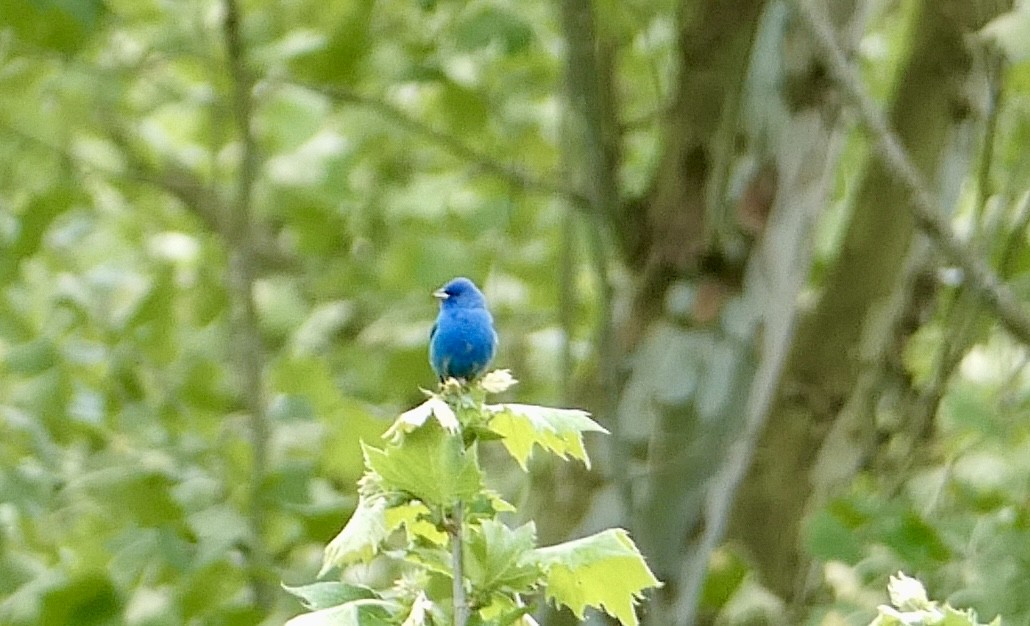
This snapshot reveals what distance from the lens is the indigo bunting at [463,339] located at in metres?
1.53

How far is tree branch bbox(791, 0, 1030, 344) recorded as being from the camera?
2.23 metres

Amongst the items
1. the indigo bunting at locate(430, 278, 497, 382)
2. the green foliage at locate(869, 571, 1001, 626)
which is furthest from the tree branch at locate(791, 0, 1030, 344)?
the green foliage at locate(869, 571, 1001, 626)

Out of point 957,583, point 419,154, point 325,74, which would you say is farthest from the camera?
point 419,154

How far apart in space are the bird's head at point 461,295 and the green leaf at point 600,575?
2.05 ft

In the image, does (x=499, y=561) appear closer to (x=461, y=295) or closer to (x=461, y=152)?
(x=461, y=295)

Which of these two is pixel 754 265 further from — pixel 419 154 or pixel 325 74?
pixel 419 154

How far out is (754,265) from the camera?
2701mm

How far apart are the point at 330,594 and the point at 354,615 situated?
0.15 ft

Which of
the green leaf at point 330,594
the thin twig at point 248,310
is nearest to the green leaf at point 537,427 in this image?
the green leaf at point 330,594

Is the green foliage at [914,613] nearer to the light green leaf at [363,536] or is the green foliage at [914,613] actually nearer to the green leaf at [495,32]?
the light green leaf at [363,536]

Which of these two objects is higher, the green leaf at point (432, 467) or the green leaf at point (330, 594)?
the green leaf at point (432, 467)

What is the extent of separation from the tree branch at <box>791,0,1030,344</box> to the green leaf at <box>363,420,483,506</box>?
52.9 inches

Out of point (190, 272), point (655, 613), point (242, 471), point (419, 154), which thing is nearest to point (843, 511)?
point (655, 613)

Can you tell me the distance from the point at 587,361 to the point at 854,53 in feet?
2.79
